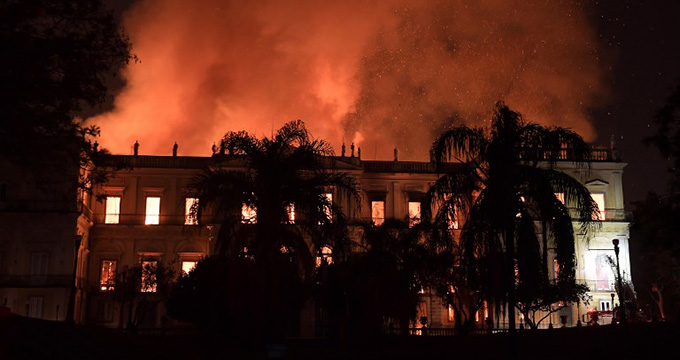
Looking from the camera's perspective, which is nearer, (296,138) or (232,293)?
(232,293)

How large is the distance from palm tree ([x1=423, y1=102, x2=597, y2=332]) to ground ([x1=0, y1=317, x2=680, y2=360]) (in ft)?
7.50

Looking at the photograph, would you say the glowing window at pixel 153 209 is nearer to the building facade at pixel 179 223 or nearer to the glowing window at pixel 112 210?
the building facade at pixel 179 223

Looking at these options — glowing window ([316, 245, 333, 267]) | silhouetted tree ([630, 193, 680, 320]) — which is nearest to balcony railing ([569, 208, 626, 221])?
silhouetted tree ([630, 193, 680, 320])

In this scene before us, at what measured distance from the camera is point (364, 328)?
2908cm

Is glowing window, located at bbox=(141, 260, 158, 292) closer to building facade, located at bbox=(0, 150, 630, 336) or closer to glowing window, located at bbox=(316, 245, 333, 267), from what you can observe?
building facade, located at bbox=(0, 150, 630, 336)

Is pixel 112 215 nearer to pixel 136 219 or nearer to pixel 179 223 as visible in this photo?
pixel 136 219

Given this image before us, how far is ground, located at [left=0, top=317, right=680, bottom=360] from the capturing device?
16.2 metres

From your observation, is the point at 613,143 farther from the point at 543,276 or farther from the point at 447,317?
the point at 543,276

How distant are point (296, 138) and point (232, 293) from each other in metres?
4.81

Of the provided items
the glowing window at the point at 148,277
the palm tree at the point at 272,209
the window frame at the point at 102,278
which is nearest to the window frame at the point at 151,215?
the window frame at the point at 102,278

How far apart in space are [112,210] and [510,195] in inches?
1539

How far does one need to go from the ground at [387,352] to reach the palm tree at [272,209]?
2234mm

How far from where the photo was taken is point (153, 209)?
167 feet

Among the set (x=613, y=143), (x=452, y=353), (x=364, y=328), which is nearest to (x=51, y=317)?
(x=364, y=328)
